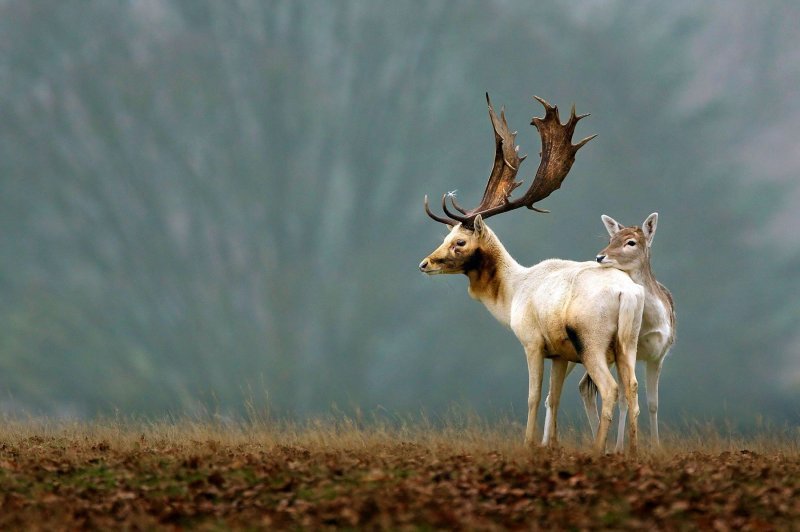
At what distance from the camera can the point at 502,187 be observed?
16.0 metres

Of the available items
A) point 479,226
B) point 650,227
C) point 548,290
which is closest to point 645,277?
point 650,227

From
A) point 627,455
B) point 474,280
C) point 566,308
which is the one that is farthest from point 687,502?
point 474,280

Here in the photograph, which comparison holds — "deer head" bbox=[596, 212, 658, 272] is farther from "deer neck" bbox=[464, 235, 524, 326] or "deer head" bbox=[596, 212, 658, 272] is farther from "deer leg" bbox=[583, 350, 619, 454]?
"deer leg" bbox=[583, 350, 619, 454]

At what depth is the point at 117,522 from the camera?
8.48 meters

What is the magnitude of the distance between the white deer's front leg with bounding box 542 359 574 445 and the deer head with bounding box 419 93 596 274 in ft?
7.21

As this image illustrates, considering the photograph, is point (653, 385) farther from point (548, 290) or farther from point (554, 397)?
point (548, 290)

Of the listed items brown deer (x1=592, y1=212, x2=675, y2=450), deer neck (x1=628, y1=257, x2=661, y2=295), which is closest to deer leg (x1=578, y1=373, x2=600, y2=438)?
brown deer (x1=592, y1=212, x2=675, y2=450)

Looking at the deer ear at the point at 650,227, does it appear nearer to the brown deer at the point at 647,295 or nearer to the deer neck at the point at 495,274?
the brown deer at the point at 647,295

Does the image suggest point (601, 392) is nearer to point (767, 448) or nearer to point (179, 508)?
point (767, 448)

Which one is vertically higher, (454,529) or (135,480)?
(135,480)

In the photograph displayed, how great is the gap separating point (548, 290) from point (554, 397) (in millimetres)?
1650

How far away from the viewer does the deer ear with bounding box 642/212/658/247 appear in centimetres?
1388

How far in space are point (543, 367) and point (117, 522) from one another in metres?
6.91

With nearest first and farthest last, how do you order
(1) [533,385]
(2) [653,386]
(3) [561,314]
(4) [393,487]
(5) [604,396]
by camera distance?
(4) [393,487]
(5) [604,396]
(3) [561,314]
(1) [533,385]
(2) [653,386]
